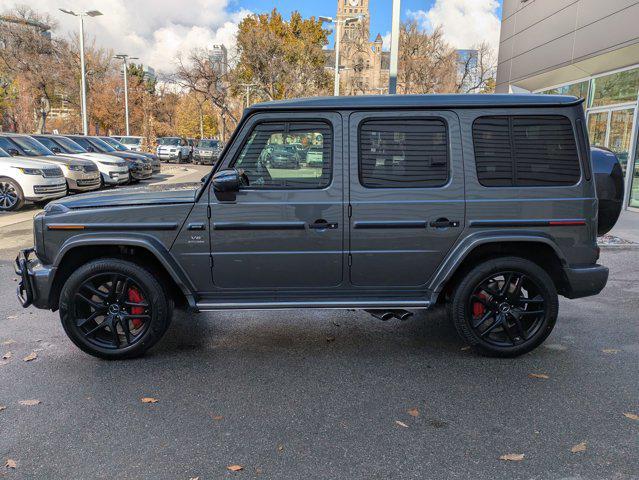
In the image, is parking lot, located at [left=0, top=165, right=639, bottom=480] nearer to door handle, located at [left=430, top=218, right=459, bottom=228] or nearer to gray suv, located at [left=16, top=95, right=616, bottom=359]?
gray suv, located at [left=16, top=95, right=616, bottom=359]

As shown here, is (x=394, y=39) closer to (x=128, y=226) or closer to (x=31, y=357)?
(x=128, y=226)

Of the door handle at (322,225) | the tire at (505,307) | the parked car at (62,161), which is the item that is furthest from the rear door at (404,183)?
the parked car at (62,161)

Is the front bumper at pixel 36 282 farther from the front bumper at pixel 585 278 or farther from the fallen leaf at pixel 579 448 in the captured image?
the front bumper at pixel 585 278

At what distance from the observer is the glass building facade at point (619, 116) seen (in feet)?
43.0

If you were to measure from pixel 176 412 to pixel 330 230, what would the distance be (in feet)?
5.52

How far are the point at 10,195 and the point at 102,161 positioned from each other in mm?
4786

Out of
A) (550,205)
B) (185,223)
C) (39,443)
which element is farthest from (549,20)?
(39,443)

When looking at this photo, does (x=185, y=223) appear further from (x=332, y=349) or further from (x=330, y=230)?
(x=332, y=349)

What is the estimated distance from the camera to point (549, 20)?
16219 millimetres

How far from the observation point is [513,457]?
2.85 meters

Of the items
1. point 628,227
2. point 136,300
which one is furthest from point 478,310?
point 628,227

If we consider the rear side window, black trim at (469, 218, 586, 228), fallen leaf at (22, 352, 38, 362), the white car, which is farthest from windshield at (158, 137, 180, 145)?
black trim at (469, 218, 586, 228)

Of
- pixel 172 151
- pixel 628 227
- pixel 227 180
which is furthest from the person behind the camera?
pixel 172 151

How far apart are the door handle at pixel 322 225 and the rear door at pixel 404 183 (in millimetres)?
131
